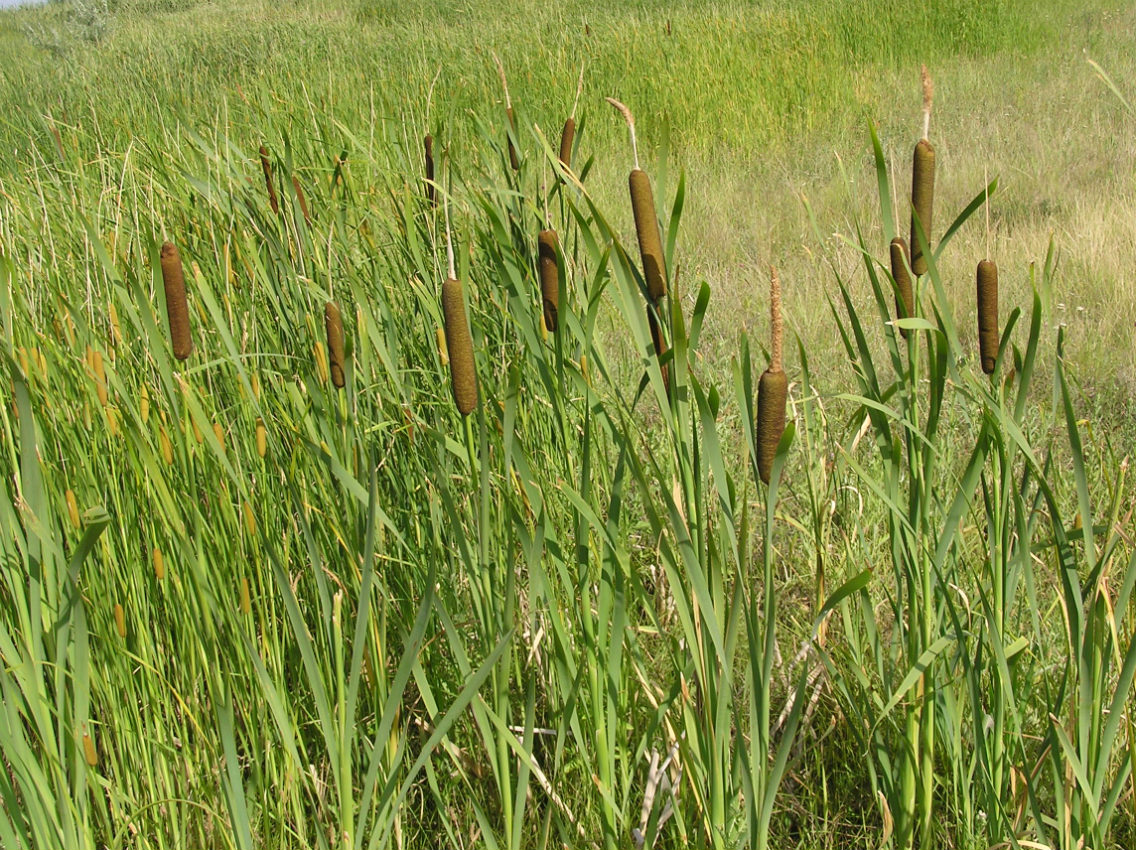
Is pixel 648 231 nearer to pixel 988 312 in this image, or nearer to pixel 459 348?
pixel 459 348

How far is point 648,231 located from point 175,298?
1.41ft

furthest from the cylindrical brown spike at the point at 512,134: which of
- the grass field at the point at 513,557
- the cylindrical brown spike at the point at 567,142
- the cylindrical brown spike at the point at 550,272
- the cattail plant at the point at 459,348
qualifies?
the cattail plant at the point at 459,348

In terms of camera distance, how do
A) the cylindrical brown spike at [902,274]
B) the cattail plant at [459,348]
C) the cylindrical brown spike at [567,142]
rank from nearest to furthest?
the cattail plant at [459,348] → the cylindrical brown spike at [902,274] → the cylindrical brown spike at [567,142]

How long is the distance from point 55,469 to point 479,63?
6.34m

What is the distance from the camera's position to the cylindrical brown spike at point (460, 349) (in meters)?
0.72

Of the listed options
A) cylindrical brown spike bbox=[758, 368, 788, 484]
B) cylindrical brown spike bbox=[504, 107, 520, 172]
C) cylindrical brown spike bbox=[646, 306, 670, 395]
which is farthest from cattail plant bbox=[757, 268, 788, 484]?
cylindrical brown spike bbox=[504, 107, 520, 172]

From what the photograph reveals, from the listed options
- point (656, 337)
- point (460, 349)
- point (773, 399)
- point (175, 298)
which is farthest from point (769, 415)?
point (175, 298)

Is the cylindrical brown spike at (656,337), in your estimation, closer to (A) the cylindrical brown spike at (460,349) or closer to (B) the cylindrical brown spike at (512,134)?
(A) the cylindrical brown spike at (460,349)

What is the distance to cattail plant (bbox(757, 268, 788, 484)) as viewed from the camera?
603 millimetres

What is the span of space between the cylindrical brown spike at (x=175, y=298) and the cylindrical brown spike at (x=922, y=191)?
24.0 inches

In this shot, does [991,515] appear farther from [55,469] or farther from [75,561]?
[55,469]

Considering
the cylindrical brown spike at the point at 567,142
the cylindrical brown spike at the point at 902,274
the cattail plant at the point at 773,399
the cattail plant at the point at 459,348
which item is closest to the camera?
the cattail plant at the point at 773,399

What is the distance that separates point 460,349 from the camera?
74 centimetres

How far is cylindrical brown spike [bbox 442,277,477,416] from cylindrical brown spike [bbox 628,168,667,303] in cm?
14
